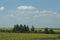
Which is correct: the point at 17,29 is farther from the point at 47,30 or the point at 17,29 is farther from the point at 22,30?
the point at 47,30

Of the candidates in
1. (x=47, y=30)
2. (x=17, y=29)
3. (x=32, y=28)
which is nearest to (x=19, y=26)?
(x=17, y=29)

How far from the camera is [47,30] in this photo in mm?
111188

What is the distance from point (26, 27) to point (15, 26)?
732 centimetres

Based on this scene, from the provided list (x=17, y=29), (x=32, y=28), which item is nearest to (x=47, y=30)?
(x=32, y=28)

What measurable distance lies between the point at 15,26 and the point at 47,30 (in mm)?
20657

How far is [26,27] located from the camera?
11094cm

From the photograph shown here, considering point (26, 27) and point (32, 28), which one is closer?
point (26, 27)

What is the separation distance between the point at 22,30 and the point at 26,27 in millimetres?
3168

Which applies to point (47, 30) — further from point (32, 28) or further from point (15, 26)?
point (15, 26)

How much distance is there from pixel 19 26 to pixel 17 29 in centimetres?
231

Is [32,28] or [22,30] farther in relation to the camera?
[32,28]

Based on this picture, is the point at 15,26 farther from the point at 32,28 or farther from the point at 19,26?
the point at 32,28

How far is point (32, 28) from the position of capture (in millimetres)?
118500

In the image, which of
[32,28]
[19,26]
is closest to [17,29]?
[19,26]
